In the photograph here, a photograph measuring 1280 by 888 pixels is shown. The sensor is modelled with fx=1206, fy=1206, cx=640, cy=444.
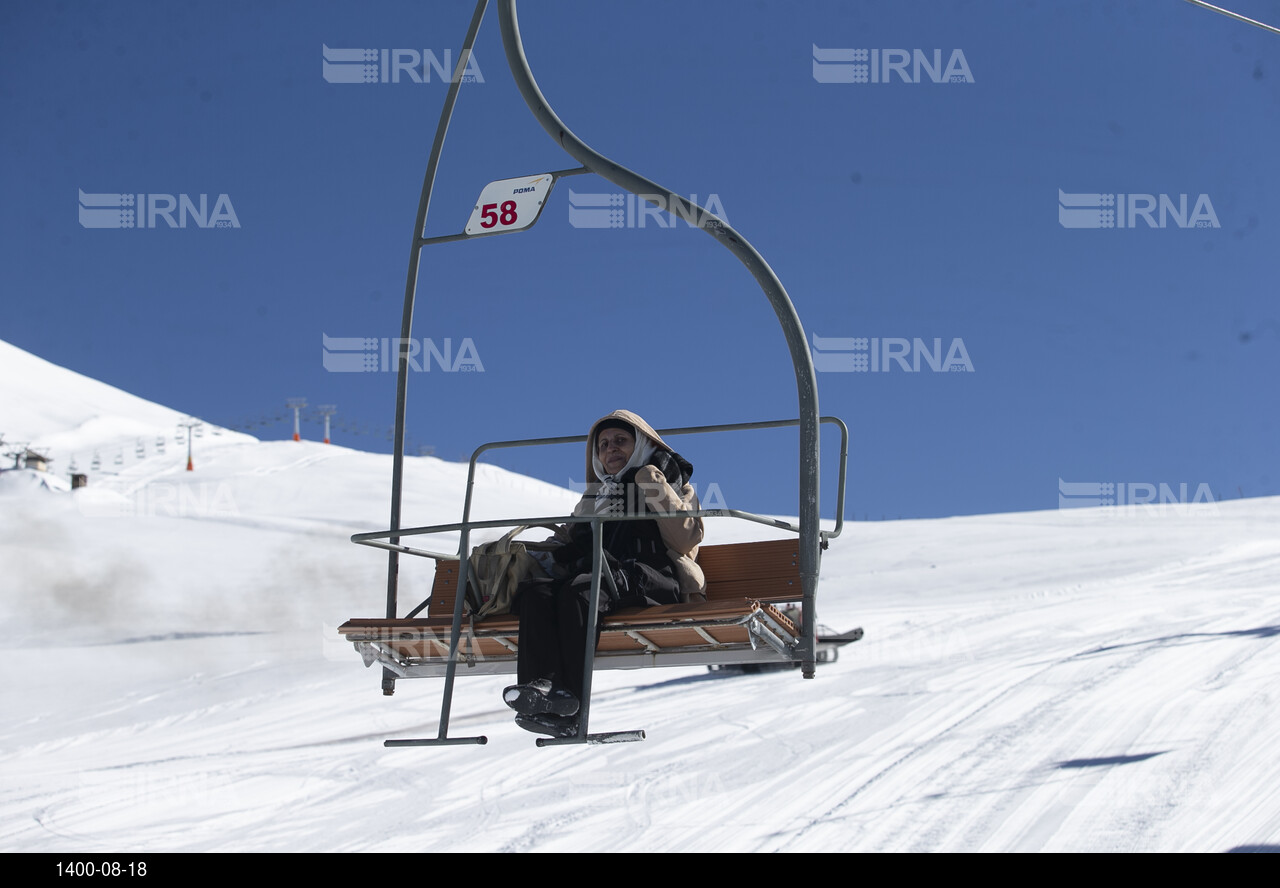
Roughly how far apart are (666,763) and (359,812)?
3.90 metres

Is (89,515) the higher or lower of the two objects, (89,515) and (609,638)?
the lower

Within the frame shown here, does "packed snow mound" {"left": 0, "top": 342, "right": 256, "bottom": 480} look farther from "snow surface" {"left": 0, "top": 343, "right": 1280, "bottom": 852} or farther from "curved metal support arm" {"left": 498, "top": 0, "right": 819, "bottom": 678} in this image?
"curved metal support arm" {"left": 498, "top": 0, "right": 819, "bottom": 678}

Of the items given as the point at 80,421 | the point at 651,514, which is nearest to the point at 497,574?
the point at 651,514

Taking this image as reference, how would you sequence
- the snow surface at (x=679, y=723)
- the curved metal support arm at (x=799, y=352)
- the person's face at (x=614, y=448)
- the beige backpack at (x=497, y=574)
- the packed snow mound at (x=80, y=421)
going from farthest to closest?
1. the packed snow mound at (x=80, y=421)
2. the snow surface at (x=679, y=723)
3. the person's face at (x=614, y=448)
4. the beige backpack at (x=497, y=574)
5. the curved metal support arm at (x=799, y=352)

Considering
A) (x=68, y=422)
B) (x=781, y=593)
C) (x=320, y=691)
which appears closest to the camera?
(x=781, y=593)

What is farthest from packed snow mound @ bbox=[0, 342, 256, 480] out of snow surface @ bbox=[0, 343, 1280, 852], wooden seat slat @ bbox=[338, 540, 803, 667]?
wooden seat slat @ bbox=[338, 540, 803, 667]

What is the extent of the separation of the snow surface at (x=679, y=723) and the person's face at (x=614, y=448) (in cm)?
920

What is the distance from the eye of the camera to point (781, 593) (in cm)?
433

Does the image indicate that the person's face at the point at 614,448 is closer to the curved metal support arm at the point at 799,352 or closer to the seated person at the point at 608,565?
the seated person at the point at 608,565

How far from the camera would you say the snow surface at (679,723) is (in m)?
13.4

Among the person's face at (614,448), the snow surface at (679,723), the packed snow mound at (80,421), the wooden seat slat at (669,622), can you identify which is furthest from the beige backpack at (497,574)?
the packed snow mound at (80,421)
